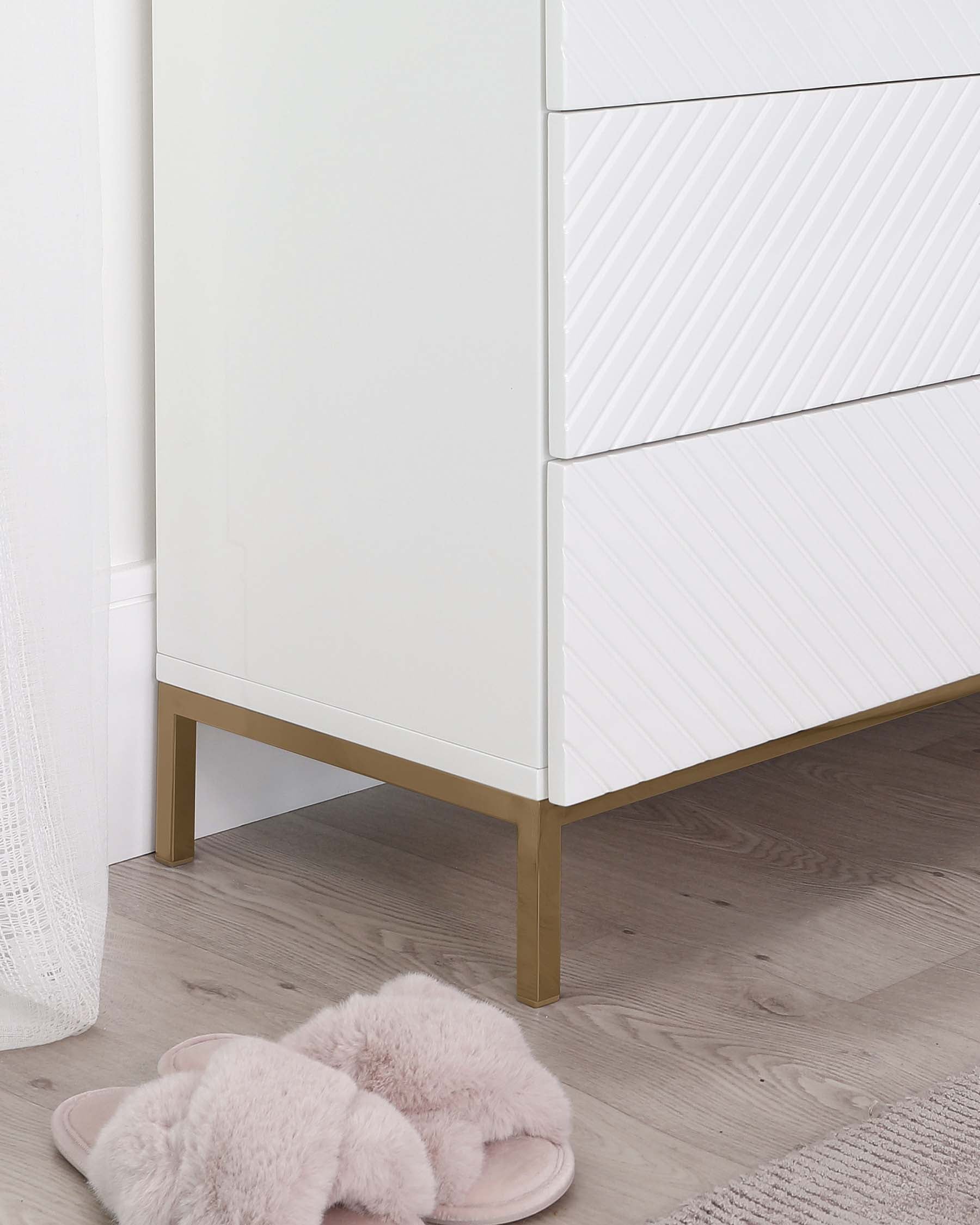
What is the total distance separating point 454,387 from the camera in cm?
120

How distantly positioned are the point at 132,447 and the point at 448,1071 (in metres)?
0.73

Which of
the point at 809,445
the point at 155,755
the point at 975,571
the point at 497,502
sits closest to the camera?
the point at 497,502

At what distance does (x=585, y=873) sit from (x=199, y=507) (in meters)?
0.48

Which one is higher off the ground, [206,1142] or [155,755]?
[155,755]

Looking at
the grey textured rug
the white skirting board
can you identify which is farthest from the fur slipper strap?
the white skirting board

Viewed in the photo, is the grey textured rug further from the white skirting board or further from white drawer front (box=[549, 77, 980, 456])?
the white skirting board

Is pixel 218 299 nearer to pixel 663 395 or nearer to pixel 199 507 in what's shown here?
pixel 199 507

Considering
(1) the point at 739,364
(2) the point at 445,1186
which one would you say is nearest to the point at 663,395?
(1) the point at 739,364

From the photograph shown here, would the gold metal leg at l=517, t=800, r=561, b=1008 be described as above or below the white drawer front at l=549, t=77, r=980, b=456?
below

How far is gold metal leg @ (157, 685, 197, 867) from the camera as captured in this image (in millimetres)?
1510

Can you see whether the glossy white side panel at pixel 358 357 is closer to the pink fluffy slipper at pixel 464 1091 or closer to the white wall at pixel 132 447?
the white wall at pixel 132 447

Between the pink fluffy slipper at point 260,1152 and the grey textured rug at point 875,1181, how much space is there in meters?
0.17

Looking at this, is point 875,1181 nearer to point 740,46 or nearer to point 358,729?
point 358,729

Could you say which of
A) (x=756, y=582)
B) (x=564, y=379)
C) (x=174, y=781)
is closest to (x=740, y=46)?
(x=564, y=379)
